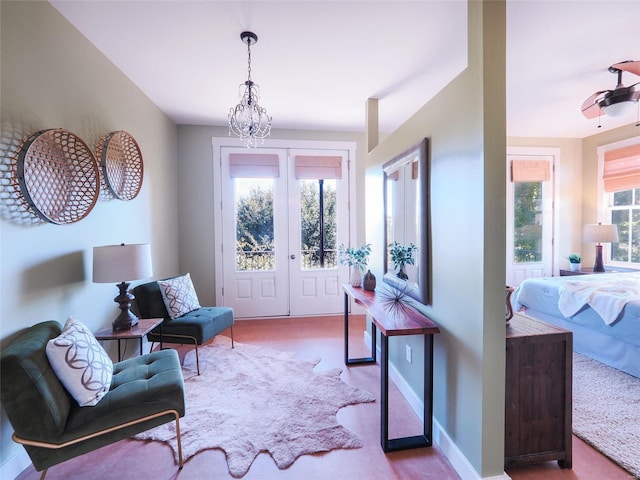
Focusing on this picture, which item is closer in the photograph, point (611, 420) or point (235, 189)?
point (611, 420)

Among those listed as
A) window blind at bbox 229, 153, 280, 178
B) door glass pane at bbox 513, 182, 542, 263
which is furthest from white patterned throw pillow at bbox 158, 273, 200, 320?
door glass pane at bbox 513, 182, 542, 263

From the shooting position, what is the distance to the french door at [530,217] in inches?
194

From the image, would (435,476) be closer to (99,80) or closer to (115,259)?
(115,259)

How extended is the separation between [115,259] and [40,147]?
83cm

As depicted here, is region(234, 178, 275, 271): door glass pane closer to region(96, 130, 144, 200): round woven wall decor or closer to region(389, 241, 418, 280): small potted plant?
region(96, 130, 144, 200): round woven wall decor

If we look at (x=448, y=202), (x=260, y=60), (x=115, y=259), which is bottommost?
(x=115, y=259)

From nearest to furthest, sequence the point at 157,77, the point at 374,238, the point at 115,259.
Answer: the point at 115,259
the point at 157,77
the point at 374,238

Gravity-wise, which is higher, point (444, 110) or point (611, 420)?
point (444, 110)

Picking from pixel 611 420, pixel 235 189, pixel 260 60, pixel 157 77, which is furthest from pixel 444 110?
pixel 235 189

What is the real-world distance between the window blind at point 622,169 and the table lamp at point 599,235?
62cm

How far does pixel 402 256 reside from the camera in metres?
2.44

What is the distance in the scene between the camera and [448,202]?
1848mm

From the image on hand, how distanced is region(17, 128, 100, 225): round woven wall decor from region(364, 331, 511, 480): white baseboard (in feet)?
8.90

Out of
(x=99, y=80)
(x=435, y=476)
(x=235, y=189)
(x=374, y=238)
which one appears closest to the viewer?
(x=435, y=476)
